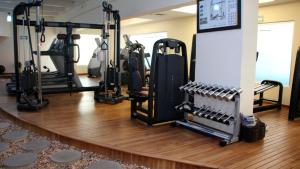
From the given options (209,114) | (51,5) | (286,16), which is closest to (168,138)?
(209,114)

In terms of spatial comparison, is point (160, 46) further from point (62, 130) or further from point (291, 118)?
point (291, 118)

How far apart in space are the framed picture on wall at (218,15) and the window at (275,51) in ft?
10.1

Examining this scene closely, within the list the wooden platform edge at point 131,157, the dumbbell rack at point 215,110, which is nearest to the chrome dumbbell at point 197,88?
the dumbbell rack at point 215,110

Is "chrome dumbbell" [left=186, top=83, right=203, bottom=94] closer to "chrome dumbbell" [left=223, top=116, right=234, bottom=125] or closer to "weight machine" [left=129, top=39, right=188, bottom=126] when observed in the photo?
"weight machine" [left=129, top=39, right=188, bottom=126]

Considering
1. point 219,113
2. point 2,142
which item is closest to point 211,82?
point 219,113

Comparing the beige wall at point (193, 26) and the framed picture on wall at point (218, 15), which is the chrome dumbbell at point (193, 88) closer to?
the framed picture on wall at point (218, 15)

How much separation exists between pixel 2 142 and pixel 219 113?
3.17m

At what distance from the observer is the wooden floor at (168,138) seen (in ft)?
9.32

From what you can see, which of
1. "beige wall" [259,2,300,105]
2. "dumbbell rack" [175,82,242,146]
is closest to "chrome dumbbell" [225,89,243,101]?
"dumbbell rack" [175,82,242,146]

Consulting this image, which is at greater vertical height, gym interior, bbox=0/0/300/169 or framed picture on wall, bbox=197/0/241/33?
framed picture on wall, bbox=197/0/241/33

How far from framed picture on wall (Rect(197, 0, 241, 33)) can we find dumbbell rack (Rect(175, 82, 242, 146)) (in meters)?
0.86

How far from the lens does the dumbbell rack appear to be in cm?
331

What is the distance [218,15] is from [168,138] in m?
1.90

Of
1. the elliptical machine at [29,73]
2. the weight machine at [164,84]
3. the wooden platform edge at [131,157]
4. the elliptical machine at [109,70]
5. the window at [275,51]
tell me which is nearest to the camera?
the wooden platform edge at [131,157]
